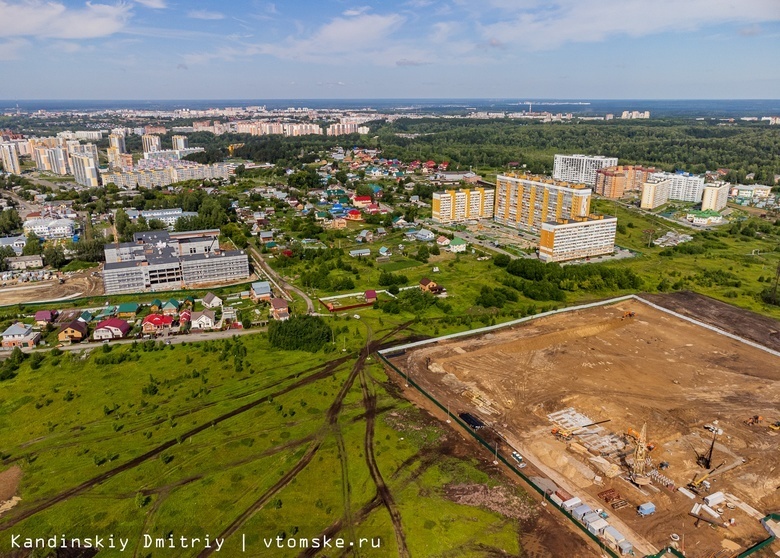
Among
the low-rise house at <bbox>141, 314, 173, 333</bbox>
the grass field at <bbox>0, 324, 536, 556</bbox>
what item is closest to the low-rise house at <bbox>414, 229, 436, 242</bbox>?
the grass field at <bbox>0, 324, 536, 556</bbox>

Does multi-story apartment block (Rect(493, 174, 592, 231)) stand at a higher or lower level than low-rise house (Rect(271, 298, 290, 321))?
higher

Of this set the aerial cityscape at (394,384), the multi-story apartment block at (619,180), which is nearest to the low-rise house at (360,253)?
the aerial cityscape at (394,384)

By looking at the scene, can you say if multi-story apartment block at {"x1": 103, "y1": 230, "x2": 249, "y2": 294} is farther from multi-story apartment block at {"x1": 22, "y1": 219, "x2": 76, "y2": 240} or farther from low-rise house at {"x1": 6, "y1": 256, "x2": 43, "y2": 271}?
multi-story apartment block at {"x1": 22, "y1": 219, "x2": 76, "y2": 240}

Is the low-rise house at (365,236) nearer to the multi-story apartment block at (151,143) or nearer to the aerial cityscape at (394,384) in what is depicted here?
the aerial cityscape at (394,384)

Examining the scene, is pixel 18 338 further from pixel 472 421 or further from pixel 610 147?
pixel 610 147

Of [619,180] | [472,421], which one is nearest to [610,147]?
[619,180]

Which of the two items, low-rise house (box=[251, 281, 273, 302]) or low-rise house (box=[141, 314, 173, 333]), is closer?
low-rise house (box=[141, 314, 173, 333])

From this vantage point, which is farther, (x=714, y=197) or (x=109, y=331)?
(x=714, y=197)
